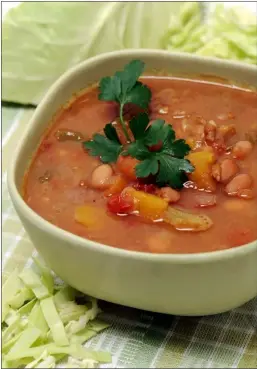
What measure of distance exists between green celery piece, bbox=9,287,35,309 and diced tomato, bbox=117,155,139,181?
42 centimetres

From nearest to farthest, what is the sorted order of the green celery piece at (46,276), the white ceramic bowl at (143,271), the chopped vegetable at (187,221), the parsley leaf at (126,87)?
the white ceramic bowl at (143,271) < the chopped vegetable at (187,221) < the green celery piece at (46,276) < the parsley leaf at (126,87)

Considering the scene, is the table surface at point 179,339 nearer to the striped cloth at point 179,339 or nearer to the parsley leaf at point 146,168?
the striped cloth at point 179,339

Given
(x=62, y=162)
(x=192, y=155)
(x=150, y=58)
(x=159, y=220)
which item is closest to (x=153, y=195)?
(x=159, y=220)

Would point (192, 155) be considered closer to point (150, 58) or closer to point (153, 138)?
point (153, 138)

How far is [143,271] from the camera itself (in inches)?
64.3

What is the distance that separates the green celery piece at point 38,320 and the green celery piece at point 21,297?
0.16 ft

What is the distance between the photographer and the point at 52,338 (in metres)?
1.81

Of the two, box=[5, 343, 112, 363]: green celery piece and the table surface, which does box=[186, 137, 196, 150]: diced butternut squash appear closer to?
the table surface

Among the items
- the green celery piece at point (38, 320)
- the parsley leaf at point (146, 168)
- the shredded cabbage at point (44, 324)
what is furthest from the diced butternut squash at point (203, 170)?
the green celery piece at point (38, 320)

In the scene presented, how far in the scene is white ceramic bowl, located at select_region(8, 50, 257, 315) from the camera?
5.26ft

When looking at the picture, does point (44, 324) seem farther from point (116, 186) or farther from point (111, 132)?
point (111, 132)

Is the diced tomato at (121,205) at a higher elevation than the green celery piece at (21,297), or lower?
higher

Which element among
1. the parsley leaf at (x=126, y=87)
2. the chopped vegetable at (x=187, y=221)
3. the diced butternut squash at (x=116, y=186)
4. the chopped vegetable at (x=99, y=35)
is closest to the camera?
the chopped vegetable at (x=187, y=221)

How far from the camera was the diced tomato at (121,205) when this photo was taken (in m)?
1.79
